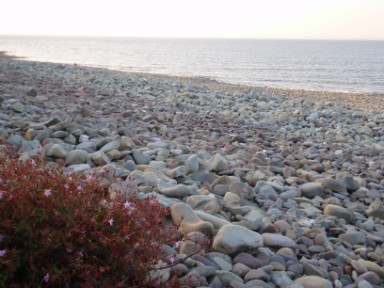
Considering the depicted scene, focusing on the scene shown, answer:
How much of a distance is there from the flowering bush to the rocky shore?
0.36 meters

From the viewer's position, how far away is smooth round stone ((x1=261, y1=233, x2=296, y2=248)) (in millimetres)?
3371

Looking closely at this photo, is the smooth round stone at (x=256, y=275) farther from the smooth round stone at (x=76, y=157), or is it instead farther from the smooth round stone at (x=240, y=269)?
the smooth round stone at (x=76, y=157)

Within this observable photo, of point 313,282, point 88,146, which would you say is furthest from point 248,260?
point 88,146

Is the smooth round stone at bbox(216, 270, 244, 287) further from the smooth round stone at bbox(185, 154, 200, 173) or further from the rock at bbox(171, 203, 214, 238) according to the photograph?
the smooth round stone at bbox(185, 154, 200, 173)

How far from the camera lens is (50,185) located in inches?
87.8

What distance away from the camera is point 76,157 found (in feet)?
14.7

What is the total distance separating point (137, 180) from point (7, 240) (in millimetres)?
2142

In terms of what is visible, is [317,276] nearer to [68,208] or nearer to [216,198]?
[216,198]

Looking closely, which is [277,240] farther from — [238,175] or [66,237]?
[66,237]

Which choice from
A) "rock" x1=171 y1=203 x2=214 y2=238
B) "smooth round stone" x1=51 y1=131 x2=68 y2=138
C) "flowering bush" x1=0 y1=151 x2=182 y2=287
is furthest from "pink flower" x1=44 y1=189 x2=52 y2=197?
"smooth round stone" x1=51 y1=131 x2=68 y2=138

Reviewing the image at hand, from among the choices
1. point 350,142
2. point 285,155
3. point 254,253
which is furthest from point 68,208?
point 350,142

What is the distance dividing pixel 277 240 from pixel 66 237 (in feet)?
6.35

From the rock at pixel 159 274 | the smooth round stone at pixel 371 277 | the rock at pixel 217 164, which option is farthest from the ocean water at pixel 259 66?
the rock at pixel 159 274

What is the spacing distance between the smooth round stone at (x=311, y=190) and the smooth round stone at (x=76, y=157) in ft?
8.32
